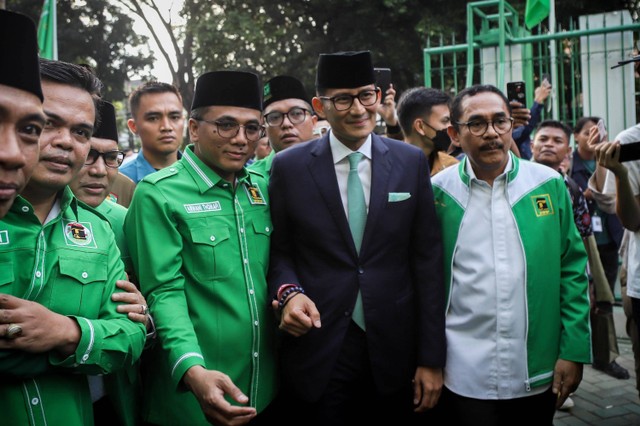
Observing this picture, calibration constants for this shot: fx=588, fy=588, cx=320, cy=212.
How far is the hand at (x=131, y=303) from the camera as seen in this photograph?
2.04m

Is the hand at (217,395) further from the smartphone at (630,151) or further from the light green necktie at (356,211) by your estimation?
the smartphone at (630,151)

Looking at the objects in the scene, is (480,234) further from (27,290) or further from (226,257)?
(27,290)

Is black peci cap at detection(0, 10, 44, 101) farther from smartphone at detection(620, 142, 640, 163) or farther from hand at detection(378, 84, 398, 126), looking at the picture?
hand at detection(378, 84, 398, 126)

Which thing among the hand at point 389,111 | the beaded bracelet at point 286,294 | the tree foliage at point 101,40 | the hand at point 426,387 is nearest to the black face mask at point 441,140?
the hand at point 389,111

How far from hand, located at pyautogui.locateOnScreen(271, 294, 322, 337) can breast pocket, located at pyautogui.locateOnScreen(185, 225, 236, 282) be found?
12.3 inches

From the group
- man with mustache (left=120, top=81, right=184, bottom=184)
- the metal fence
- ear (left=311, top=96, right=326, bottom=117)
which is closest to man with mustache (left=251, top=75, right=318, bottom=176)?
man with mustache (left=120, top=81, right=184, bottom=184)

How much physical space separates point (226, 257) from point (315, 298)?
0.44 meters

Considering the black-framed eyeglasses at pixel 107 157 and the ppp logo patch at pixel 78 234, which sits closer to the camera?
the ppp logo patch at pixel 78 234

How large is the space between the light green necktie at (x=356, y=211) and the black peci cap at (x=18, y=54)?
5.01 feet

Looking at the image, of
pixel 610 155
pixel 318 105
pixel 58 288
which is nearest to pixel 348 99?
pixel 318 105

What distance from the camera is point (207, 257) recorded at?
2.43m

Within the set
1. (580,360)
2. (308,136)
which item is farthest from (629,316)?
(308,136)

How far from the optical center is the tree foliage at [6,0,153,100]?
22734 millimetres

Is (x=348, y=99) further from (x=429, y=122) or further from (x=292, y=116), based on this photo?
(x=429, y=122)
